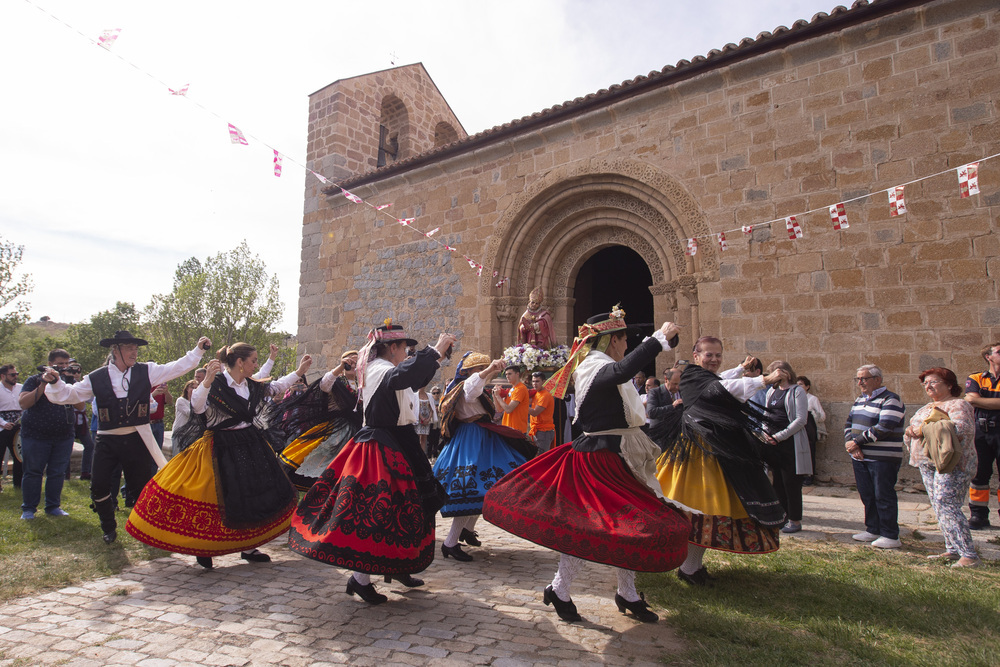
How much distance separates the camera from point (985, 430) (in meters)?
5.61

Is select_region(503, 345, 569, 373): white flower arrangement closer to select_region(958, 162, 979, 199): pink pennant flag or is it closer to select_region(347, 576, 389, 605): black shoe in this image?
select_region(347, 576, 389, 605): black shoe

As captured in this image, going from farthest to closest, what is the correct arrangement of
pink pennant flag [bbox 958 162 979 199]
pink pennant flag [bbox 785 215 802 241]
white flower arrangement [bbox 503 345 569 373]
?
pink pennant flag [bbox 785 215 802 241], pink pennant flag [bbox 958 162 979 199], white flower arrangement [bbox 503 345 569 373]

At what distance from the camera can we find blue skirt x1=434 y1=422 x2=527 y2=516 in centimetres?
468

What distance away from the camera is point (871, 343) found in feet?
23.9

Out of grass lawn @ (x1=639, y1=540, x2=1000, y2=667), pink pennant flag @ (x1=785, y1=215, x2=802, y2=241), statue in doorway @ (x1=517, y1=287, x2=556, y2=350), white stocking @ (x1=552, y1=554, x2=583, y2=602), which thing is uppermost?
pink pennant flag @ (x1=785, y1=215, x2=802, y2=241)

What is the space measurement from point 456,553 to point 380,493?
1.57 meters

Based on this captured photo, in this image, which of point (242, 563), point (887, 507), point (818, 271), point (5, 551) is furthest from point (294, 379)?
point (818, 271)

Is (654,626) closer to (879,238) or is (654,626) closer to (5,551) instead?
(5,551)

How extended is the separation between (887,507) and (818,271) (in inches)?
150

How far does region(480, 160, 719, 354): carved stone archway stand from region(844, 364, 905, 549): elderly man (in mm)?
3608

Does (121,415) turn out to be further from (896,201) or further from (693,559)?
(896,201)

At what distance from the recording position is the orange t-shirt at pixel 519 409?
281 inches

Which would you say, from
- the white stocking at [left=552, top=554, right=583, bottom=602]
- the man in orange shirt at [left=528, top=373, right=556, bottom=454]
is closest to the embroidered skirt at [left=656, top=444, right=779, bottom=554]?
the white stocking at [left=552, top=554, right=583, bottom=602]

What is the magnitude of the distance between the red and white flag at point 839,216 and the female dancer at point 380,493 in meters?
6.09
